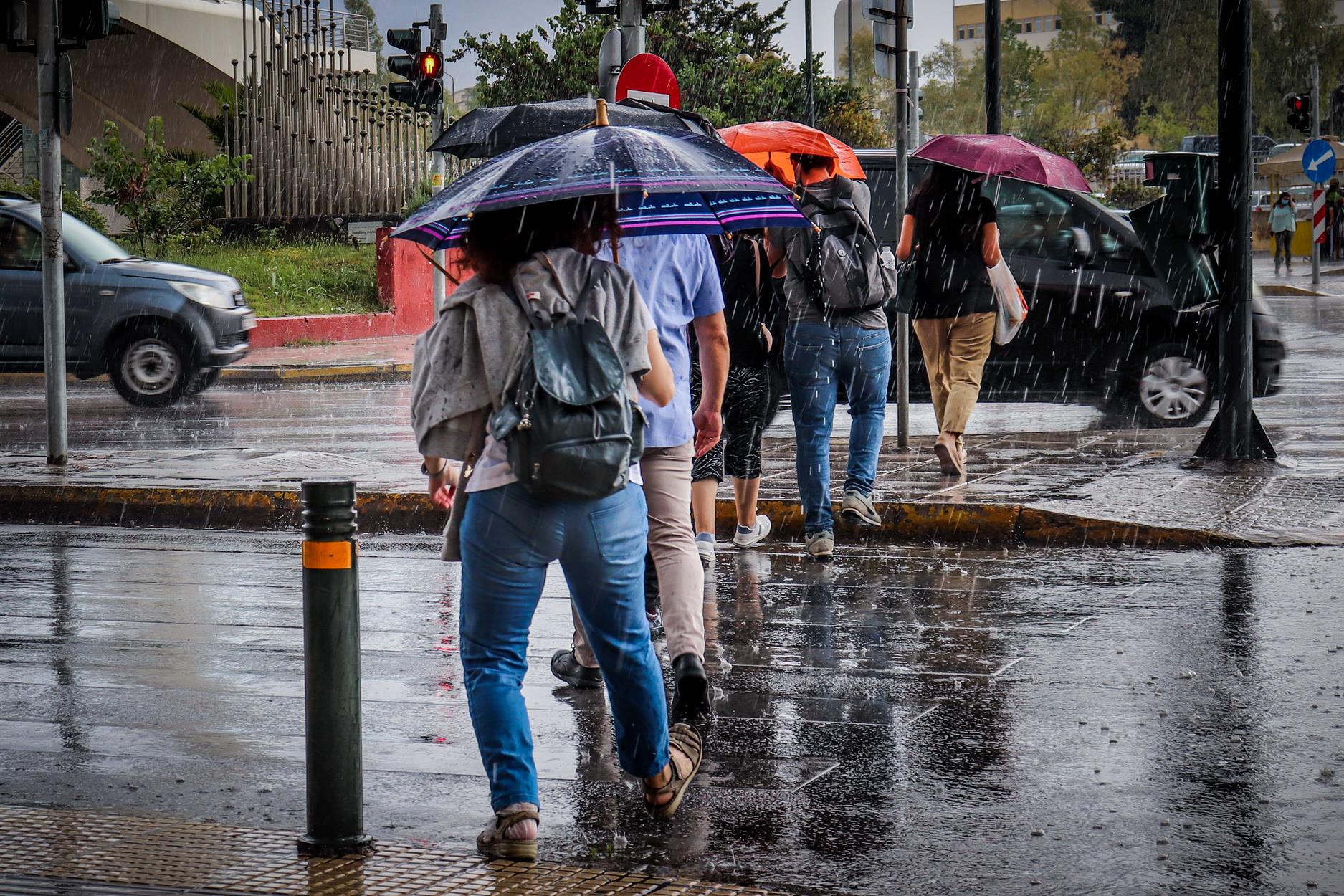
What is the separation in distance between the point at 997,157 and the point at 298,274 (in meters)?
18.8

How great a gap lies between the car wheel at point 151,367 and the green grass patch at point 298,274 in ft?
24.3

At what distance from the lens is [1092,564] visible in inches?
325

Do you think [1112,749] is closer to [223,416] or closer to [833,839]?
[833,839]

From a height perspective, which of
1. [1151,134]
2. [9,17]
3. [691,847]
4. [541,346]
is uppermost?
[1151,134]

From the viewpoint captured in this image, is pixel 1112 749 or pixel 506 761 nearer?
pixel 506 761

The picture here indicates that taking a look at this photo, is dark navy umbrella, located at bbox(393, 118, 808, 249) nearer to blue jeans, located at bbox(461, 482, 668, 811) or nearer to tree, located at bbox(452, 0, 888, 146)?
blue jeans, located at bbox(461, 482, 668, 811)

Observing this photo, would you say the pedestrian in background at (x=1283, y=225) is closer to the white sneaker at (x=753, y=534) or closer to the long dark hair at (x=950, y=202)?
the long dark hair at (x=950, y=202)

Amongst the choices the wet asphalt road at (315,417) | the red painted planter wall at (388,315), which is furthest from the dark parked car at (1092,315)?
the red painted planter wall at (388,315)

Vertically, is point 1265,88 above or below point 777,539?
above

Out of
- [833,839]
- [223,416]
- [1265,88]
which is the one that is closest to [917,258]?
[833,839]

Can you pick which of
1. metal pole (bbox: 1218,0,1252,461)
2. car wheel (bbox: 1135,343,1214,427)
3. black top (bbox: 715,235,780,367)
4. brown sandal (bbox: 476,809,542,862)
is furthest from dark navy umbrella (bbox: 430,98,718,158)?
car wheel (bbox: 1135,343,1214,427)

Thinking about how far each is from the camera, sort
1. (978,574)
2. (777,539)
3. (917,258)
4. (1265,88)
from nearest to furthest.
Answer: (978,574)
(777,539)
(917,258)
(1265,88)

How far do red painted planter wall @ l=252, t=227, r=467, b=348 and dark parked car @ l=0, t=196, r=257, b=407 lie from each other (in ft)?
21.0

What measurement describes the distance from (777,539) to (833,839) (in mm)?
4894
